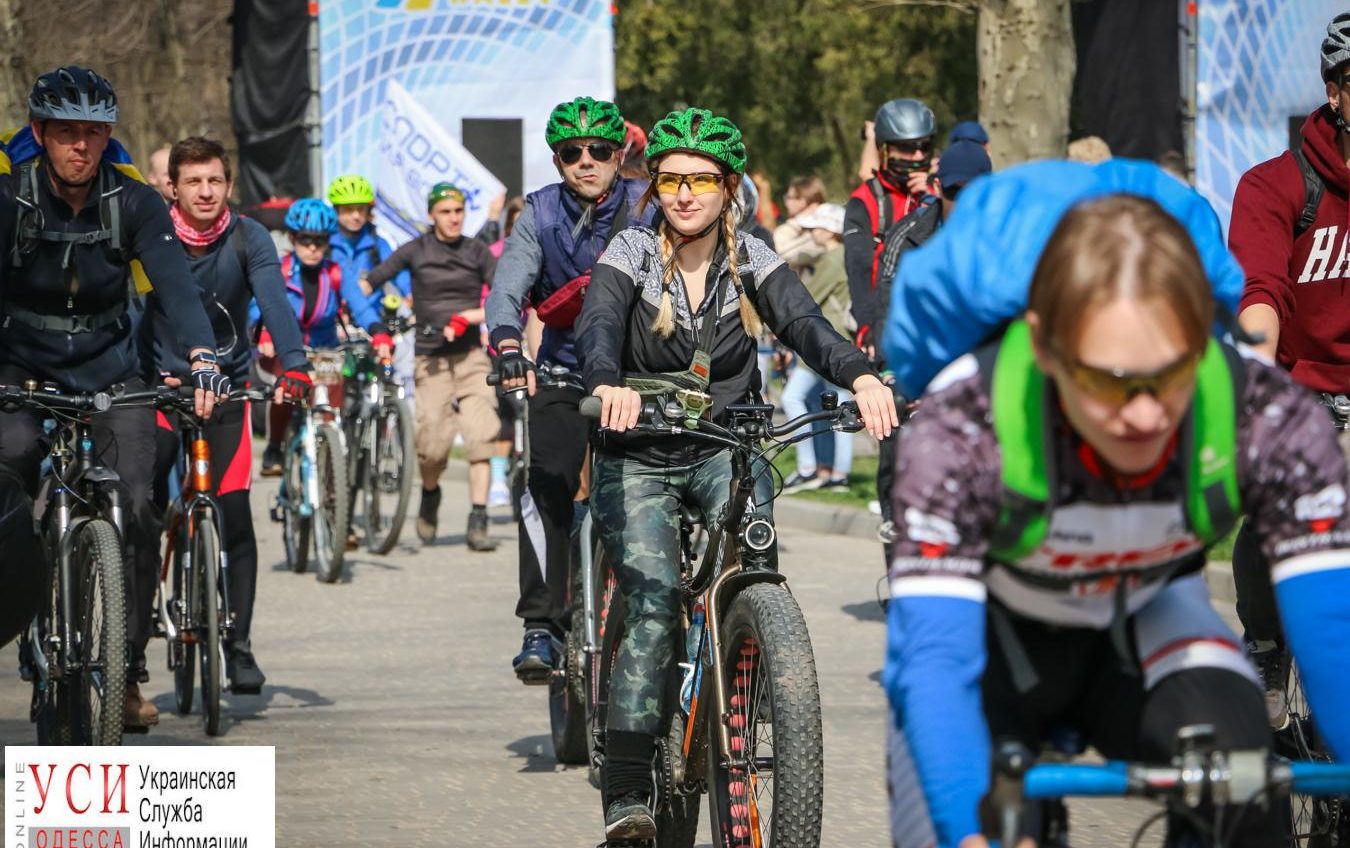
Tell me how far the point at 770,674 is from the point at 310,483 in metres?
7.80

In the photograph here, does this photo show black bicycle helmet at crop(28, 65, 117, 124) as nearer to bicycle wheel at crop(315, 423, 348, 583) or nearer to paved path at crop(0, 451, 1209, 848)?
paved path at crop(0, 451, 1209, 848)

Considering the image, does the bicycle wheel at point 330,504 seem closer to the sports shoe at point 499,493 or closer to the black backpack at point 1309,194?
the sports shoe at point 499,493

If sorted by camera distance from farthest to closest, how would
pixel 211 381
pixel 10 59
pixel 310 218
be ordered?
pixel 10 59 → pixel 310 218 → pixel 211 381

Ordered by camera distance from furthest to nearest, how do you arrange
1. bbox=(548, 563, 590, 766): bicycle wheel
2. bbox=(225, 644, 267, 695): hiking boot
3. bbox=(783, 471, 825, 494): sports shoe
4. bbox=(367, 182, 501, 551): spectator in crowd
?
1. bbox=(783, 471, 825, 494): sports shoe
2. bbox=(367, 182, 501, 551): spectator in crowd
3. bbox=(225, 644, 267, 695): hiking boot
4. bbox=(548, 563, 590, 766): bicycle wheel

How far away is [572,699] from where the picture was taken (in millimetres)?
7621

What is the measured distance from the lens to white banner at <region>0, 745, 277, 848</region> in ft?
17.0

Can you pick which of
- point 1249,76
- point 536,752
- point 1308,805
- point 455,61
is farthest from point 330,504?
point 1249,76

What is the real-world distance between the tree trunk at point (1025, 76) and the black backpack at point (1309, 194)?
35.2 feet

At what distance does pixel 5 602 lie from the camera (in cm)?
677

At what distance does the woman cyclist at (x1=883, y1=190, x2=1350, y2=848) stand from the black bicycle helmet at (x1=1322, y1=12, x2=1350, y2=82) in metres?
2.80

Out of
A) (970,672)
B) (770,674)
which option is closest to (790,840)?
(770,674)

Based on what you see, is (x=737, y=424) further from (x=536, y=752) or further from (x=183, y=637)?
(x=183, y=637)

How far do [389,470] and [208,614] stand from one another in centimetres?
630

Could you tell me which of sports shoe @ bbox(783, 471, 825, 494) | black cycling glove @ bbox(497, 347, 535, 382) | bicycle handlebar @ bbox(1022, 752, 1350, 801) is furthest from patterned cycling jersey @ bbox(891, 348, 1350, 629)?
sports shoe @ bbox(783, 471, 825, 494)
